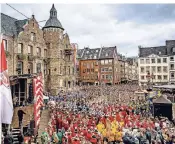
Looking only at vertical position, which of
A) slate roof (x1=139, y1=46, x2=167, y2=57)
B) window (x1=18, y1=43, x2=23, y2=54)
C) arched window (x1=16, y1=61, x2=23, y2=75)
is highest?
slate roof (x1=139, y1=46, x2=167, y2=57)

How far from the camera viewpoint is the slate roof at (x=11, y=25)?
14.4m

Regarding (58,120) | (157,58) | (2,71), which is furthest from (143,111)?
(157,58)

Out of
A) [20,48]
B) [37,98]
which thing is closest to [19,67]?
[20,48]

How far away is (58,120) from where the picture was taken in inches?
332

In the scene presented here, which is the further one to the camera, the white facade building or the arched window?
the white facade building

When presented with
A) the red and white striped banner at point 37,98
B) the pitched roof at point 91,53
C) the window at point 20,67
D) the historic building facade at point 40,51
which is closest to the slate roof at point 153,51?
the pitched roof at point 91,53

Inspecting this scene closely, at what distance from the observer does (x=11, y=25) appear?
50.5 ft

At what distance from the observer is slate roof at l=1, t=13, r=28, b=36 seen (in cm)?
1438

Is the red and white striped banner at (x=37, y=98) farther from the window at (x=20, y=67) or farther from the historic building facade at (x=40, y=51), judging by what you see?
the window at (x=20, y=67)

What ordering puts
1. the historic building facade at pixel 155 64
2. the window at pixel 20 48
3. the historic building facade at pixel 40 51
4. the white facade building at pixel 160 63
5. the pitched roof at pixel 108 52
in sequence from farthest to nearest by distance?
1. the pitched roof at pixel 108 52
2. the historic building facade at pixel 155 64
3. the white facade building at pixel 160 63
4. the window at pixel 20 48
5. the historic building facade at pixel 40 51

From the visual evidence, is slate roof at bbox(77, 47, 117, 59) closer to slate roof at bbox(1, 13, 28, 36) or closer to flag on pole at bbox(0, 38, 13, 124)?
slate roof at bbox(1, 13, 28, 36)

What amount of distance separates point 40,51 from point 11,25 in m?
2.96

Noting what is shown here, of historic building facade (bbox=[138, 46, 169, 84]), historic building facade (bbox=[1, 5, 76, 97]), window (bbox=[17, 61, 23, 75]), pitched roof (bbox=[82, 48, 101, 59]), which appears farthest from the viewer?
pitched roof (bbox=[82, 48, 101, 59])

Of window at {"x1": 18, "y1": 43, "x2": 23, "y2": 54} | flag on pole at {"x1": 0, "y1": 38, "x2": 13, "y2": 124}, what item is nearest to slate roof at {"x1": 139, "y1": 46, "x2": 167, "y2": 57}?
window at {"x1": 18, "y1": 43, "x2": 23, "y2": 54}
